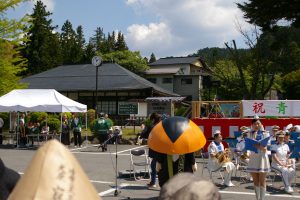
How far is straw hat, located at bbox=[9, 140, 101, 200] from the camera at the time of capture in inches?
41.9

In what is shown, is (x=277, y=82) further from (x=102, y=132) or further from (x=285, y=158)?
(x=285, y=158)

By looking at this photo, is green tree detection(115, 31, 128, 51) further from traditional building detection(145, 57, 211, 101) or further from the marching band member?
the marching band member

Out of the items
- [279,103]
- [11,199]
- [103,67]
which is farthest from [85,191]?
[103,67]

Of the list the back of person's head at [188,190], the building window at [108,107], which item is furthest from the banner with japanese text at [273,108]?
the building window at [108,107]

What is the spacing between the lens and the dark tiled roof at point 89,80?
41531mm

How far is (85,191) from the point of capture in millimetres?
1127

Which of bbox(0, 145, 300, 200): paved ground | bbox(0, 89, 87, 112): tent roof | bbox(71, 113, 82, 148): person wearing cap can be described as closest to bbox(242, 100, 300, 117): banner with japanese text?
bbox(0, 145, 300, 200): paved ground

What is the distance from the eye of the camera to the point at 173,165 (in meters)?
6.58

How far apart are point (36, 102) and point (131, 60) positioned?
43674 millimetres

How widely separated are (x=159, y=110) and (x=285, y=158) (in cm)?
1976

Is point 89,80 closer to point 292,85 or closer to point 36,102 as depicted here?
point 292,85

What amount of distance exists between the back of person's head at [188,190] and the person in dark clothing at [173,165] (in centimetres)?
513

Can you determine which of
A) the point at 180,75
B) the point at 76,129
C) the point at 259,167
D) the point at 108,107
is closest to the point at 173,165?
the point at 259,167

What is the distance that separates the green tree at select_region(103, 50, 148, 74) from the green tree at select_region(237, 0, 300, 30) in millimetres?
42424
